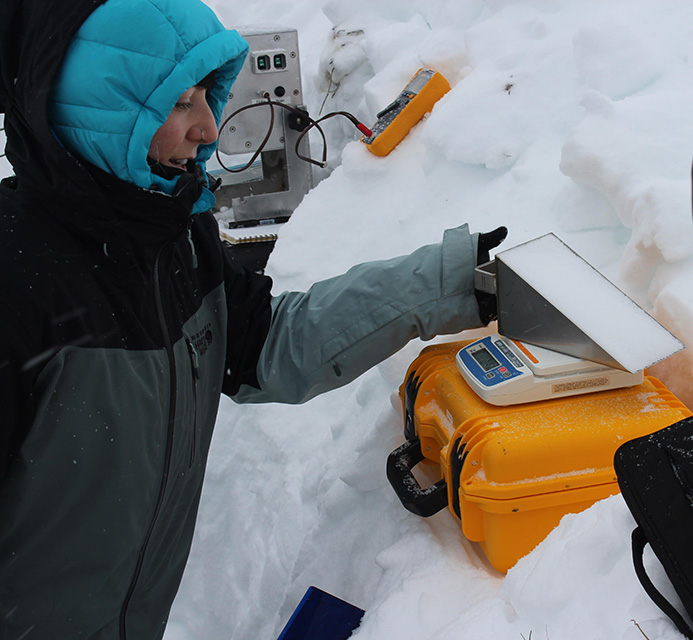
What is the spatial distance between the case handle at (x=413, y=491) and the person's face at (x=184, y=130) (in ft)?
2.53

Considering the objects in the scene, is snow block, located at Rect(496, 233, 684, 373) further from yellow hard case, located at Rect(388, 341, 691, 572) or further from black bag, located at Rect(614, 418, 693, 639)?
black bag, located at Rect(614, 418, 693, 639)

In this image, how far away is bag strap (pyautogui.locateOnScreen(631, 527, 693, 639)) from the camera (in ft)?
2.96

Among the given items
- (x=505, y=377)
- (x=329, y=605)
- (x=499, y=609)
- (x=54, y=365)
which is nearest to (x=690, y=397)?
(x=505, y=377)

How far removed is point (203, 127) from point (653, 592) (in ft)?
3.49

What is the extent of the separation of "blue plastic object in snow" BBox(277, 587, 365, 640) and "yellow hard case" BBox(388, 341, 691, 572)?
Result: 34 cm

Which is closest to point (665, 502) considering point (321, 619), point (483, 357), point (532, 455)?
point (532, 455)

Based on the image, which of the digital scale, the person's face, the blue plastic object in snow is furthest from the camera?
the blue plastic object in snow

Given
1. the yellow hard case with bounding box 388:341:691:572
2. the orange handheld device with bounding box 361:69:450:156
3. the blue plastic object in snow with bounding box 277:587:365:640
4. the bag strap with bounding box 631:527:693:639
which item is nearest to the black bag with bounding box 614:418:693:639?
the bag strap with bounding box 631:527:693:639

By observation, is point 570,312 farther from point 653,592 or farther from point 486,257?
point 653,592

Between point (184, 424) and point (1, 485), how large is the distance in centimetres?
39

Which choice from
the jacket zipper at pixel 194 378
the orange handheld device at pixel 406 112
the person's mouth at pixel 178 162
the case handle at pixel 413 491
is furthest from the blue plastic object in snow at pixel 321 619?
the orange handheld device at pixel 406 112

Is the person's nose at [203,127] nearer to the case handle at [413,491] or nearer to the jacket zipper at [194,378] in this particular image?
the jacket zipper at [194,378]

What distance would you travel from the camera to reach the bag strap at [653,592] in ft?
2.96

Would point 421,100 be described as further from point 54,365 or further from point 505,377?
point 54,365
